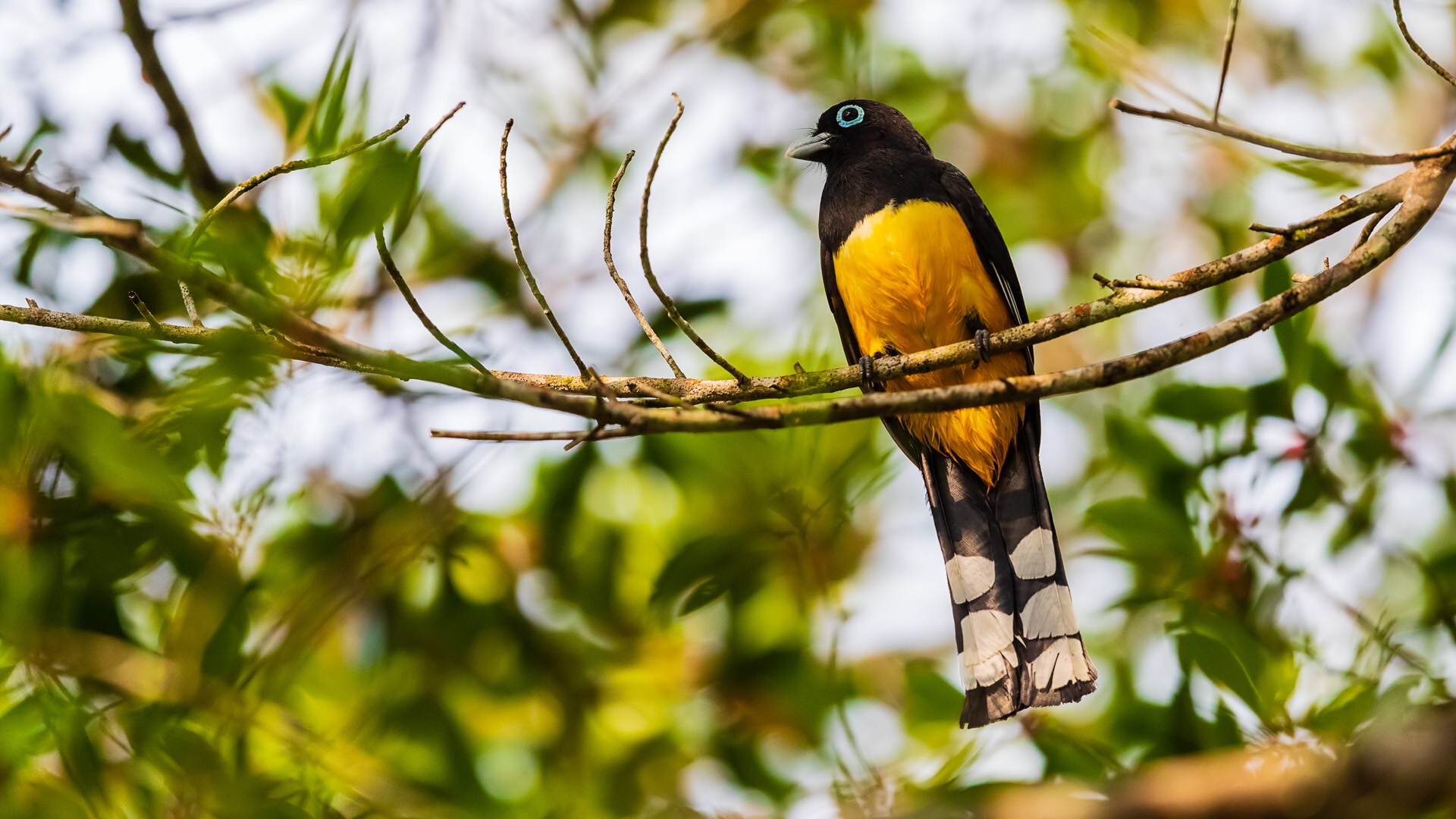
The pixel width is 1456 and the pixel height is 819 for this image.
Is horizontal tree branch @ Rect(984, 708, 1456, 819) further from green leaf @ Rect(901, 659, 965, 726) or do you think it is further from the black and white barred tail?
green leaf @ Rect(901, 659, 965, 726)

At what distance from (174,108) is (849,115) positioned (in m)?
2.53

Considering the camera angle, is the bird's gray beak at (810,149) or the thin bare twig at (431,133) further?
the bird's gray beak at (810,149)

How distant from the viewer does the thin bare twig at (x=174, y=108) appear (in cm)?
339

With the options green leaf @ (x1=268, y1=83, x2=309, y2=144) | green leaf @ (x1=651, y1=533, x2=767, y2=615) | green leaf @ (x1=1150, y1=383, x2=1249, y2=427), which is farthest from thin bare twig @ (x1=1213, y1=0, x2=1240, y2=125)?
green leaf @ (x1=268, y1=83, x2=309, y2=144)

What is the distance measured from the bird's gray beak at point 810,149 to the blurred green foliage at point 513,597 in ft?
2.75

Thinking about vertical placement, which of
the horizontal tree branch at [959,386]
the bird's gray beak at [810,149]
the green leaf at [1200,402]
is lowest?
the horizontal tree branch at [959,386]

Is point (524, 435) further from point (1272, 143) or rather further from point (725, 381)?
point (1272, 143)

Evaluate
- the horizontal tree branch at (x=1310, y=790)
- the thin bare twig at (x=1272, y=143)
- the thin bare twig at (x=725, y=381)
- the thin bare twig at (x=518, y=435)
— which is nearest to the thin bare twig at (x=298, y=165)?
the thin bare twig at (x=725, y=381)

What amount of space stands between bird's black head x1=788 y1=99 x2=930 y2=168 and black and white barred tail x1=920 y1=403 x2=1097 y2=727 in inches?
50.7

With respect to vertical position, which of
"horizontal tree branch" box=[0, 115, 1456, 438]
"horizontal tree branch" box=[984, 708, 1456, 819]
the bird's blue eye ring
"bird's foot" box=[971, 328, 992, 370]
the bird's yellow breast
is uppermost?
the bird's blue eye ring

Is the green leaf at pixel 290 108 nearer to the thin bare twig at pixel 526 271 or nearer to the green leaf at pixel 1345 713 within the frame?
the thin bare twig at pixel 526 271

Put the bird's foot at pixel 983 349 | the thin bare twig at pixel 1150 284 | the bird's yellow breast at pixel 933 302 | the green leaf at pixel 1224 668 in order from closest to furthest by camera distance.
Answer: the thin bare twig at pixel 1150 284
the green leaf at pixel 1224 668
the bird's foot at pixel 983 349
the bird's yellow breast at pixel 933 302

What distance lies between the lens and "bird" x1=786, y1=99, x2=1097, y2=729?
3805mm

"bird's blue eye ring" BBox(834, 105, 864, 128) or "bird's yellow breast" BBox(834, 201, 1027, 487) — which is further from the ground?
"bird's blue eye ring" BBox(834, 105, 864, 128)
